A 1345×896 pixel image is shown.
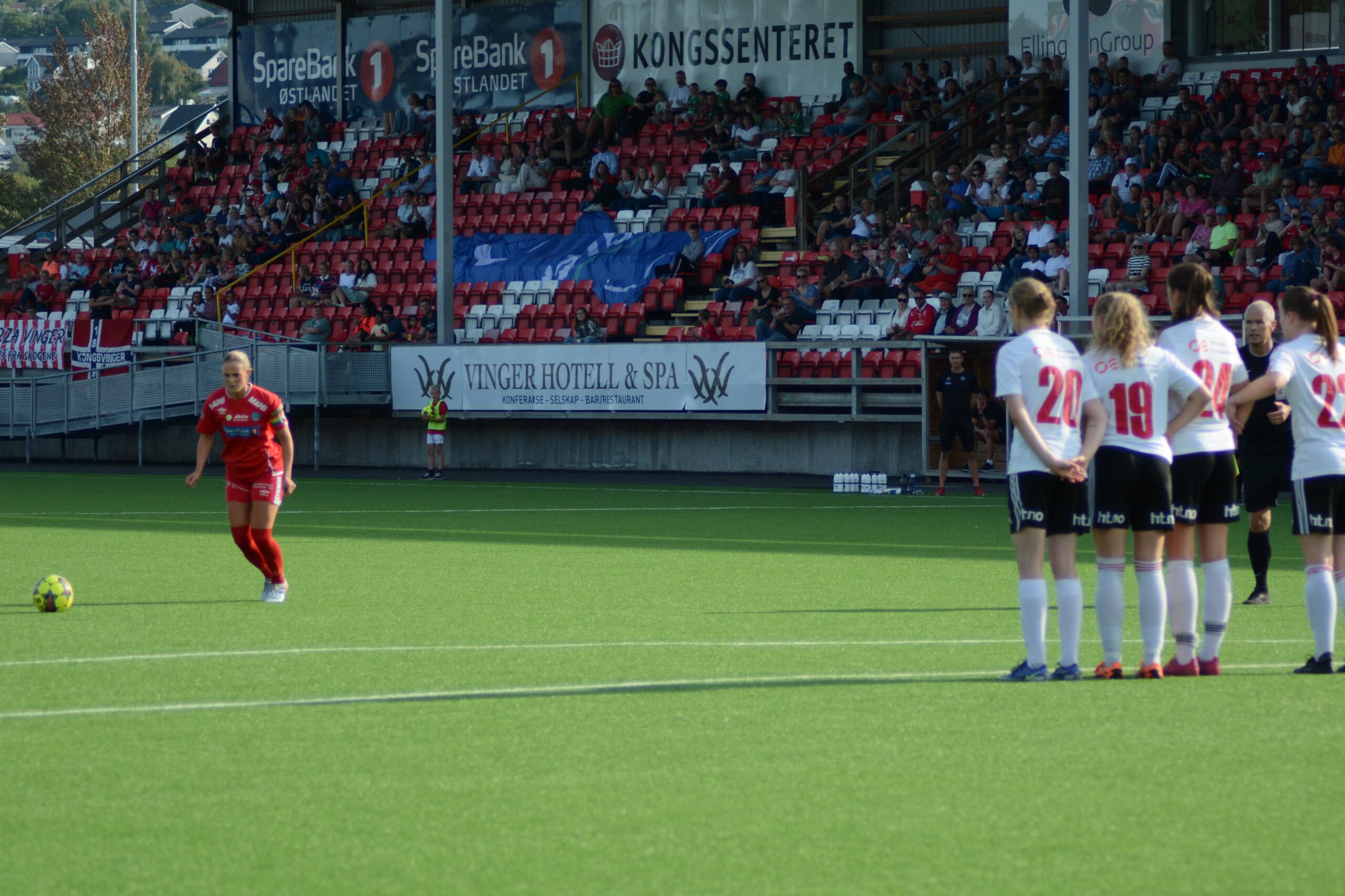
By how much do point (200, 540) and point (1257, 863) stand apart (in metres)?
13.1

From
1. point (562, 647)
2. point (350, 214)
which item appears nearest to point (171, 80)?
point (350, 214)

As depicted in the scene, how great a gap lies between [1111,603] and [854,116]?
25906mm

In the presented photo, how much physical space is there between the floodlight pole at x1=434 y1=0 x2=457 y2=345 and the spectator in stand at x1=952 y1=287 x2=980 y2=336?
29.5 ft

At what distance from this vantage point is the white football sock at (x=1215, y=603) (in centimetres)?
789

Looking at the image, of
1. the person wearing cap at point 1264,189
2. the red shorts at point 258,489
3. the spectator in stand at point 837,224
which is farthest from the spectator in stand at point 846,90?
the red shorts at point 258,489

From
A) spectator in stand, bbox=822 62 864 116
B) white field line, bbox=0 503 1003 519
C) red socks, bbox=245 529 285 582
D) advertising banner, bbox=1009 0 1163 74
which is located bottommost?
white field line, bbox=0 503 1003 519

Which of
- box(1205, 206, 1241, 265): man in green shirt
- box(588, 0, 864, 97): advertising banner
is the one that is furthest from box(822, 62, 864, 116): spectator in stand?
box(1205, 206, 1241, 265): man in green shirt

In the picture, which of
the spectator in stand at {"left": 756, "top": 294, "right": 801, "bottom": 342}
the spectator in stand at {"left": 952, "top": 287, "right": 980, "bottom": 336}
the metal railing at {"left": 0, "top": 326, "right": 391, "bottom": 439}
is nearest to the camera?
the spectator in stand at {"left": 952, "top": 287, "right": 980, "bottom": 336}

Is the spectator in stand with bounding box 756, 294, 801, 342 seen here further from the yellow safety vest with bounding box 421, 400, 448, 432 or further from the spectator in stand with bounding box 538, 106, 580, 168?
the spectator in stand with bounding box 538, 106, 580, 168

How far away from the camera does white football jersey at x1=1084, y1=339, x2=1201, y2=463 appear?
7.50 m

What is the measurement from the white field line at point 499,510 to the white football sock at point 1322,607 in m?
12.1

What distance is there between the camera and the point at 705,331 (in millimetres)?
27500

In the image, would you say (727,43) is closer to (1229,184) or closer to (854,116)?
(854,116)

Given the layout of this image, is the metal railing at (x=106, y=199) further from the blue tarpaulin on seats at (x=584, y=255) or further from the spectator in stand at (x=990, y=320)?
the spectator in stand at (x=990, y=320)
